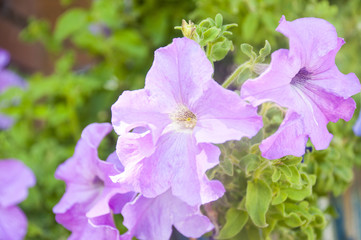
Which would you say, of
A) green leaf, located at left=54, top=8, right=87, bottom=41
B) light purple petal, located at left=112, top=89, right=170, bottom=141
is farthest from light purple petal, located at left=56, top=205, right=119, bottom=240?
green leaf, located at left=54, top=8, right=87, bottom=41

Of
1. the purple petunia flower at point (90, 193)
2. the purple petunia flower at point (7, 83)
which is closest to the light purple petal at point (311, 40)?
the purple petunia flower at point (90, 193)

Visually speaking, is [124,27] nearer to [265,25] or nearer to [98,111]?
[98,111]

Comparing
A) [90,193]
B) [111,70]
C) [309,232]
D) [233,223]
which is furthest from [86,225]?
[111,70]

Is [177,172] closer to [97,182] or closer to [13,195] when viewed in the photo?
[97,182]

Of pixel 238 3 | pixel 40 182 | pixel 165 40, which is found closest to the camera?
pixel 238 3

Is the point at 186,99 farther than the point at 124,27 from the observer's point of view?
No

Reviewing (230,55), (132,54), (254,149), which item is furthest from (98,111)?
(254,149)

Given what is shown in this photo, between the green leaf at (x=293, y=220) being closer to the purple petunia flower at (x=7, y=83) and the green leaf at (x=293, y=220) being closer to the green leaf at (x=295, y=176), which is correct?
the green leaf at (x=295, y=176)

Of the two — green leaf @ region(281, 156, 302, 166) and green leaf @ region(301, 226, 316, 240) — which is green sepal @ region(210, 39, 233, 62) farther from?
green leaf @ region(301, 226, 316, 240)
